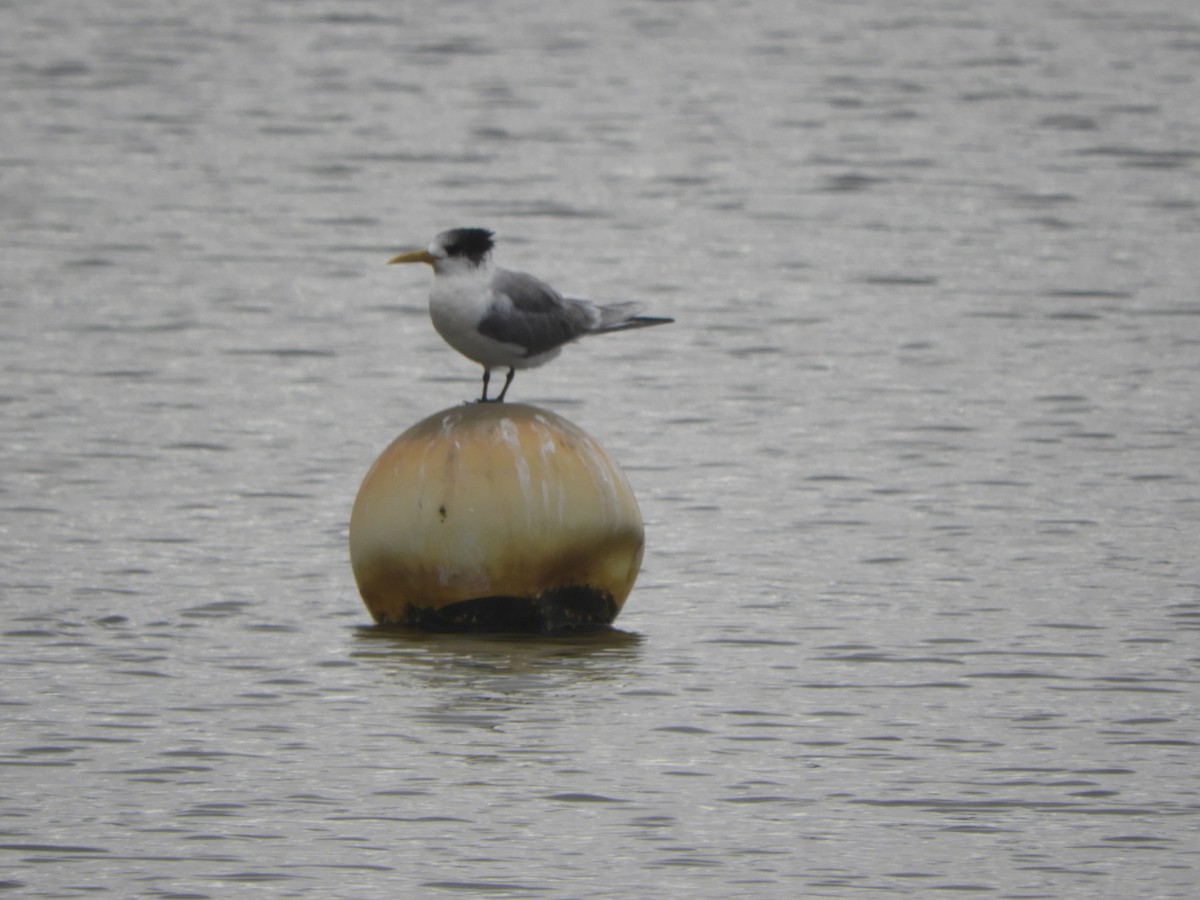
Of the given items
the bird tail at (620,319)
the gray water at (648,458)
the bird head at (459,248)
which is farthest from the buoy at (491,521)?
the bird tail at (620,319)

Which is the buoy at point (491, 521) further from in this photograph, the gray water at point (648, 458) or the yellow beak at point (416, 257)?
the yellow beak at point (416, 257)

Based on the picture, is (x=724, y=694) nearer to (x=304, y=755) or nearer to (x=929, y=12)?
(x=304, y=755)

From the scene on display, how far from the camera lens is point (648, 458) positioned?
19234 millimetres

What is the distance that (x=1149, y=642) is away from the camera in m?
13.9

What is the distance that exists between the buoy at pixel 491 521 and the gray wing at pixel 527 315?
0.39 metres

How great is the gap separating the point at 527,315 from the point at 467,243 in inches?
20.1

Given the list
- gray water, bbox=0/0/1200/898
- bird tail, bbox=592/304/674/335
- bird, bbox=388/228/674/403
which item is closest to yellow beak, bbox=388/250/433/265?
bird, bbox=388/228/674/403

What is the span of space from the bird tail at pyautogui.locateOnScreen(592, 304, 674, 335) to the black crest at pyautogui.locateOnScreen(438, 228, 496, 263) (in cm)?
116

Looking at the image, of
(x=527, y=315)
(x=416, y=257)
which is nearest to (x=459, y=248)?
(x=416, y=257)

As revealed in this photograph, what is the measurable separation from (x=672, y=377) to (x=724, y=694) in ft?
32.1

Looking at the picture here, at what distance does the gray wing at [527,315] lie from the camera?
13234 mm

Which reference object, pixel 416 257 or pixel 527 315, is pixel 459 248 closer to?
pixel 416 257

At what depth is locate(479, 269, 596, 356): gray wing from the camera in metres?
13.2

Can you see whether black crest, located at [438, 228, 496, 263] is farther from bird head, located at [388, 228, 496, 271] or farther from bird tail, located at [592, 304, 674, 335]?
bird tail, located at [592, 304, 674, 335]
